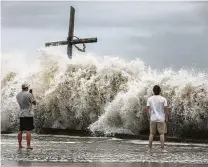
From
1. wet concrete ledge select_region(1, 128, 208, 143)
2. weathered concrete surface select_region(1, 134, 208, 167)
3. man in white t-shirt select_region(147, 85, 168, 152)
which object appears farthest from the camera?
wet concrete ledge select_region(1, 128, 208, 143)

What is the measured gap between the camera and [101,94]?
23203 millimetres

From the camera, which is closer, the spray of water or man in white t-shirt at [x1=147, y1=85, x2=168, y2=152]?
man in white t-shirt at [x1=147, y1=85, x2=168, y2=152]

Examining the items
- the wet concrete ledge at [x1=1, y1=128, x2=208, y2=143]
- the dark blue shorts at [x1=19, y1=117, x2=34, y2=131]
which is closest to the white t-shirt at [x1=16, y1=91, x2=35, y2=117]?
the dark blue shorts at [x1=19, y1=117, x2=34, y2=131]

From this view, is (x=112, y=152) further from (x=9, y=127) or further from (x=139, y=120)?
(x=9, y=127)

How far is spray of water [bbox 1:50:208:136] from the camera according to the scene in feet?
61.4

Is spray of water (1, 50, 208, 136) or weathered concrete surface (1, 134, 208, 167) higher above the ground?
spray of water (1, 50, 208, 136)

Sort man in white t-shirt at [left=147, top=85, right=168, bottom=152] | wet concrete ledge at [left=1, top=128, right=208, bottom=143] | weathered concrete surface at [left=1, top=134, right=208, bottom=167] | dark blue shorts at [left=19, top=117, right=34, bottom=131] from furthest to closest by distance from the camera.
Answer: wet concrete ledge at [left=1, top=128, right=208, bottom=143] < man in white t-shirt at [left=147, top=85, right=168, bottom=152] < dark blue shorts at [left=19, top=117, right=34, bottom=131] < weathered concrete surface at [left=1, top=134, right=208, bottom=167]

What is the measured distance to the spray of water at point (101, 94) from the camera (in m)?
18.7

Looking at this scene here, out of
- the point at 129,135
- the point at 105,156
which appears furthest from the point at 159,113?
the point at 129,135

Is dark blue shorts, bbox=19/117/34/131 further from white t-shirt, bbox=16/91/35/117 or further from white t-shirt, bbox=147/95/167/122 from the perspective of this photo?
white t-shirt, bbox=147/95/167/122

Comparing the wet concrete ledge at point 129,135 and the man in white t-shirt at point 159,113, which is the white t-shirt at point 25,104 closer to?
the man in white t-shirt at point 159,113

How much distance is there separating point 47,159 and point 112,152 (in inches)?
94.4

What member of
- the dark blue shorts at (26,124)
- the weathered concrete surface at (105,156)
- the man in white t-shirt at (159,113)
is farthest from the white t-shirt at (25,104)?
the man in white t-shirt at (159,113)

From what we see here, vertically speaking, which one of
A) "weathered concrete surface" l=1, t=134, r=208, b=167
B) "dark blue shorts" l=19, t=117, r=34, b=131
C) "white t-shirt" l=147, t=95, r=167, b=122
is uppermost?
"white t-shirt" l=147, t=95, r=167, b=122
